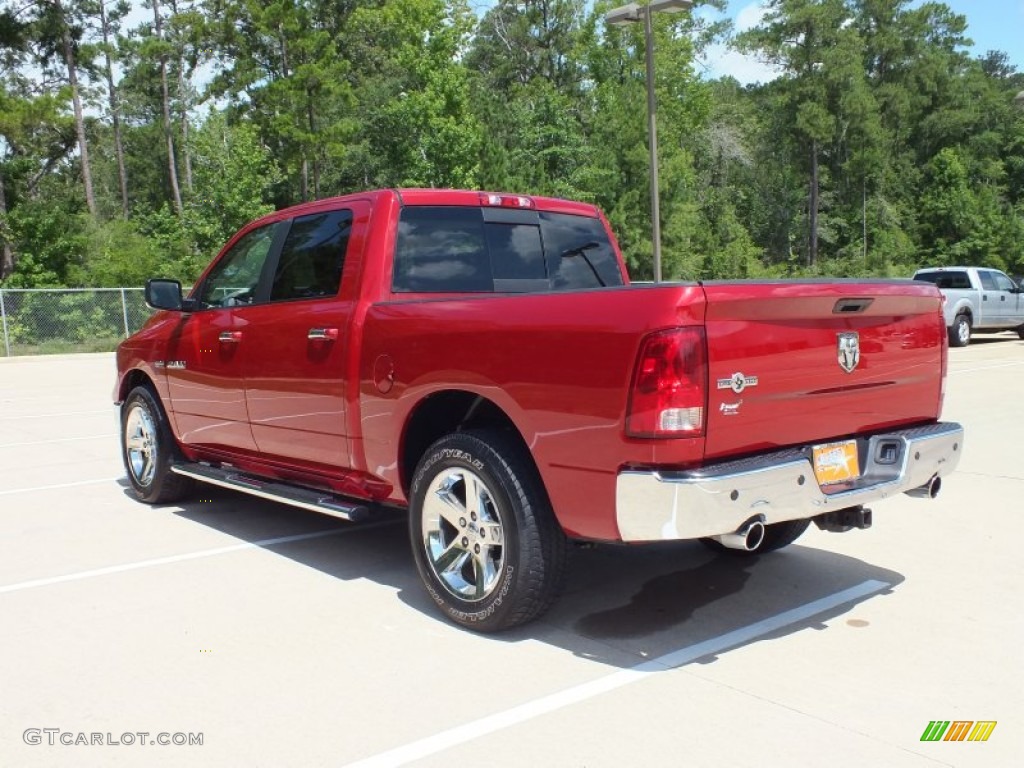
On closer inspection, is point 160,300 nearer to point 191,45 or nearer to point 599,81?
point 599,81

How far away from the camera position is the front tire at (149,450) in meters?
6.68

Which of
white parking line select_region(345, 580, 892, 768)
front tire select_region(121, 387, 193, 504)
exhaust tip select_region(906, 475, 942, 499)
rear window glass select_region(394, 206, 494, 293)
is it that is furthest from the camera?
front tire select_region(121, 387, 193, 504)

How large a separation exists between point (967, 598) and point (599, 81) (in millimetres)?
48804

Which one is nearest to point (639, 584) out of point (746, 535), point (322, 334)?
point (746, 535)

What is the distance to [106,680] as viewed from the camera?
378 centimetres

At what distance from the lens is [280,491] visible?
5.25 m

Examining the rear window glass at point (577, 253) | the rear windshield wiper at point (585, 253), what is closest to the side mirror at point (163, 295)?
the rear window glass at point (577, 253)

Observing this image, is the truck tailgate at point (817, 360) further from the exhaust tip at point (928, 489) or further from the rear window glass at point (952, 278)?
the rear window glass at point (952, 278)

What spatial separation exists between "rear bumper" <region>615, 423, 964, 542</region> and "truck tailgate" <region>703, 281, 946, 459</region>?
123 millimetres

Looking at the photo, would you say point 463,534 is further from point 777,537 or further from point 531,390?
point 777,537

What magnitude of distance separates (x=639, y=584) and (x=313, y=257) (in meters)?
2.54

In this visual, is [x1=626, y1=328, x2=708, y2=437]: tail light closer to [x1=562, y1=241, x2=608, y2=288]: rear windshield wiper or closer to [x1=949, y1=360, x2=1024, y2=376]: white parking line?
[x1=562, y1=241, x2=608, y2=288]: rear windshield wiper

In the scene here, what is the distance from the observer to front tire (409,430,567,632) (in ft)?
12.9

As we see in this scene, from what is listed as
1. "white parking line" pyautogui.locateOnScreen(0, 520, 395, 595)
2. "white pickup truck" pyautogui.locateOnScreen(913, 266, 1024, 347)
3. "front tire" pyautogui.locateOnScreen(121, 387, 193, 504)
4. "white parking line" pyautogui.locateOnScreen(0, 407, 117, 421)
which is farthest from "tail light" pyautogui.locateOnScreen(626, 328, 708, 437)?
"white pickup truck" pyautogui.locateOnScreen(913, 266, 1024, 347)
